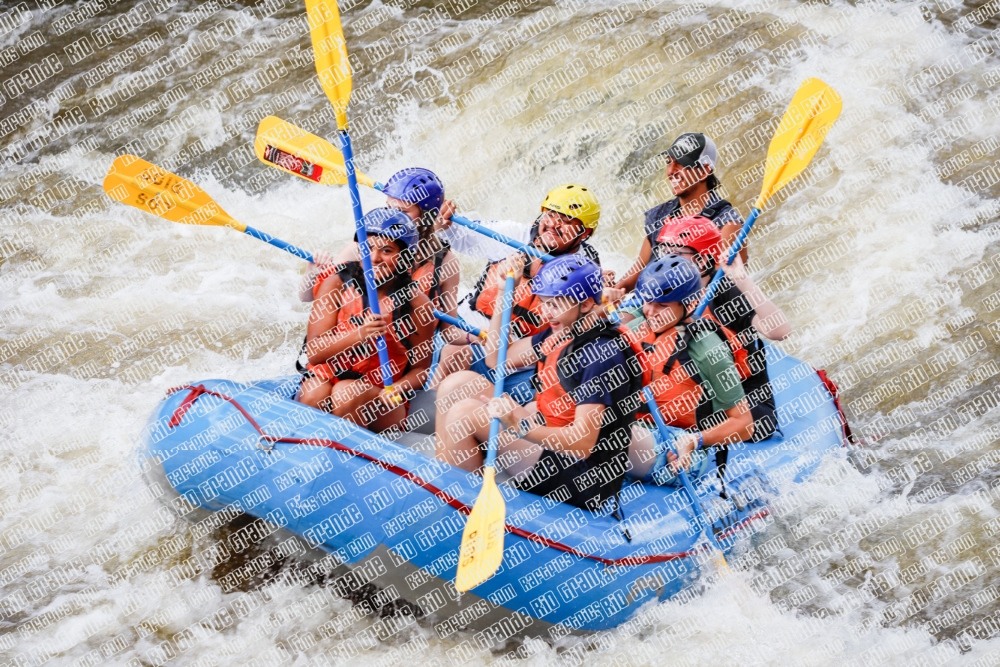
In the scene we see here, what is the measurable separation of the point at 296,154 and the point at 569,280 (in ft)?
5.00

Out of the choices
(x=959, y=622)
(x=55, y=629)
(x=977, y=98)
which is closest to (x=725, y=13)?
(x=977, y=98)

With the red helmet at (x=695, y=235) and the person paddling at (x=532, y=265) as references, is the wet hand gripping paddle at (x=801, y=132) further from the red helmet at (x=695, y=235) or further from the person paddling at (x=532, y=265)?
the person paddling at (x=532, y=265)

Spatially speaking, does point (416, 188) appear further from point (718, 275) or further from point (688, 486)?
point (688, 486)

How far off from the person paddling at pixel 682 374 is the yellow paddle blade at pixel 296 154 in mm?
1451

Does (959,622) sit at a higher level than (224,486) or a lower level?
lower

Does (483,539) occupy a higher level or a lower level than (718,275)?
lower

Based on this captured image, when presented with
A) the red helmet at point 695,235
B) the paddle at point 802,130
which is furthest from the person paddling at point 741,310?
the paddle at point 802,130

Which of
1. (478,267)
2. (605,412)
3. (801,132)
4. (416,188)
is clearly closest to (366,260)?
(416,188)

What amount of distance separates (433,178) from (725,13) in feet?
13.4

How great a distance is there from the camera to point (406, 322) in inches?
151

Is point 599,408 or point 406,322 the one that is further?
point 406,322

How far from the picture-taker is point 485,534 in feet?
10.5

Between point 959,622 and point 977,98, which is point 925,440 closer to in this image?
point 959,622

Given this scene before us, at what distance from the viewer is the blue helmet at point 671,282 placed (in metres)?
3.43
